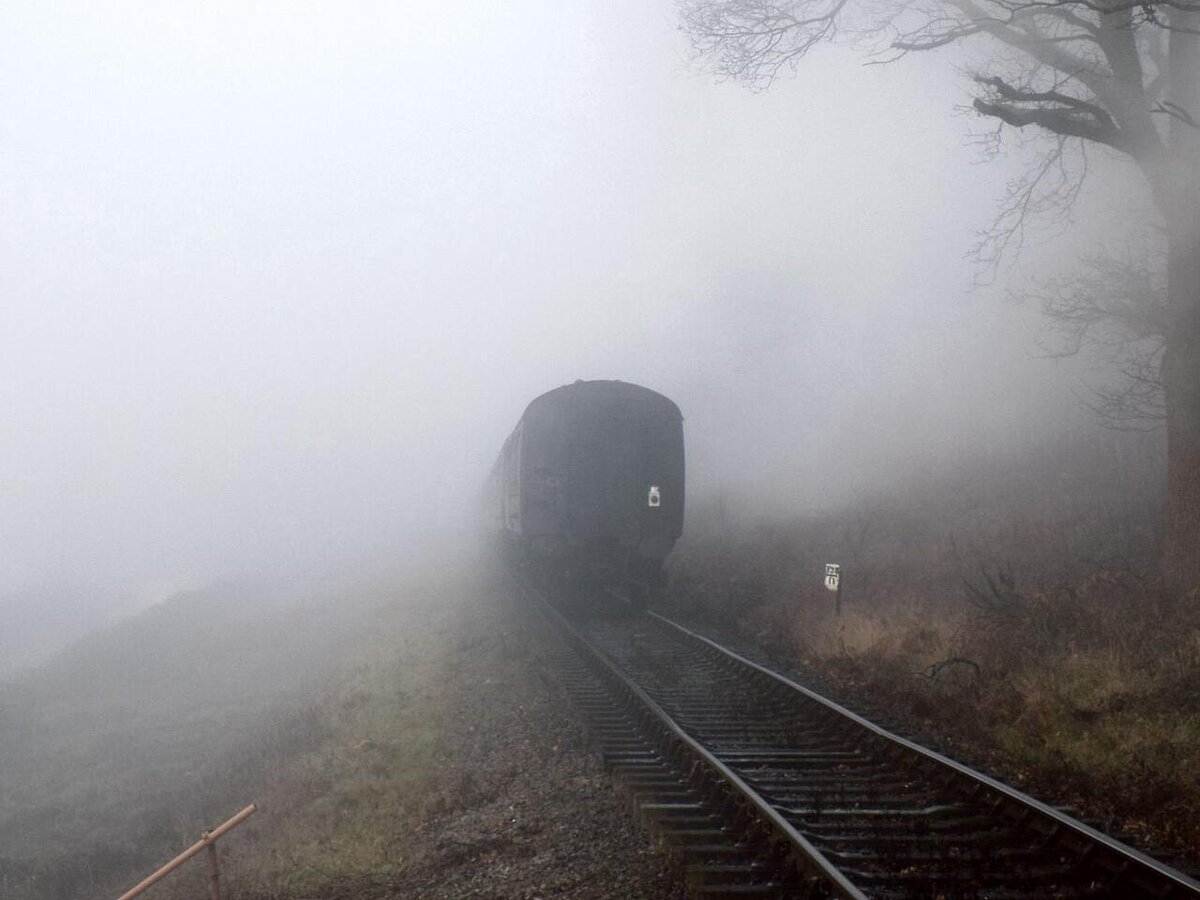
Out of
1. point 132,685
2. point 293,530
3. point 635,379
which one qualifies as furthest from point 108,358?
point 132,685

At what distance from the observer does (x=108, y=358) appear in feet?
354

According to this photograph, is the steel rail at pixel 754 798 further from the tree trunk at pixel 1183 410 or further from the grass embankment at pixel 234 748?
the tree trunk at pixel 1183 410

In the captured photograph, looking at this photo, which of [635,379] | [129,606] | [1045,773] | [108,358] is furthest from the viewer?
[108,358]

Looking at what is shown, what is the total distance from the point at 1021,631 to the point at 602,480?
25.7ft

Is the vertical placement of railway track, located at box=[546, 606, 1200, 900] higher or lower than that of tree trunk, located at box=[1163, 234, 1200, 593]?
lower

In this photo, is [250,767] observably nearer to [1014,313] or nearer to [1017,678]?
[1017,678]

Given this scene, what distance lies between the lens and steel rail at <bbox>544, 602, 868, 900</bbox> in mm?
4609

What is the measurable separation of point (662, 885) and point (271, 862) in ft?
10.8

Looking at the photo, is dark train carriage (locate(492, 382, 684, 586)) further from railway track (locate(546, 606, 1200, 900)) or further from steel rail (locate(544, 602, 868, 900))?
railway track (locate(546, 606, 1200, 900))

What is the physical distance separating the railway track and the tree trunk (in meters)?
3.76

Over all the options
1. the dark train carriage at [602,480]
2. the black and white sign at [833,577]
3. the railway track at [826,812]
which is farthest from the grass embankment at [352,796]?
the black and white sign at [833,577]

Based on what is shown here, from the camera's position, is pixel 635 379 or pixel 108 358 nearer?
pixel 635 379

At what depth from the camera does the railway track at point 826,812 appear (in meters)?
4.77

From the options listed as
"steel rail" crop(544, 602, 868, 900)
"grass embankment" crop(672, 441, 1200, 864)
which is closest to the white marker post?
"grass embankment" crop(672, 441, 1200, 864)
